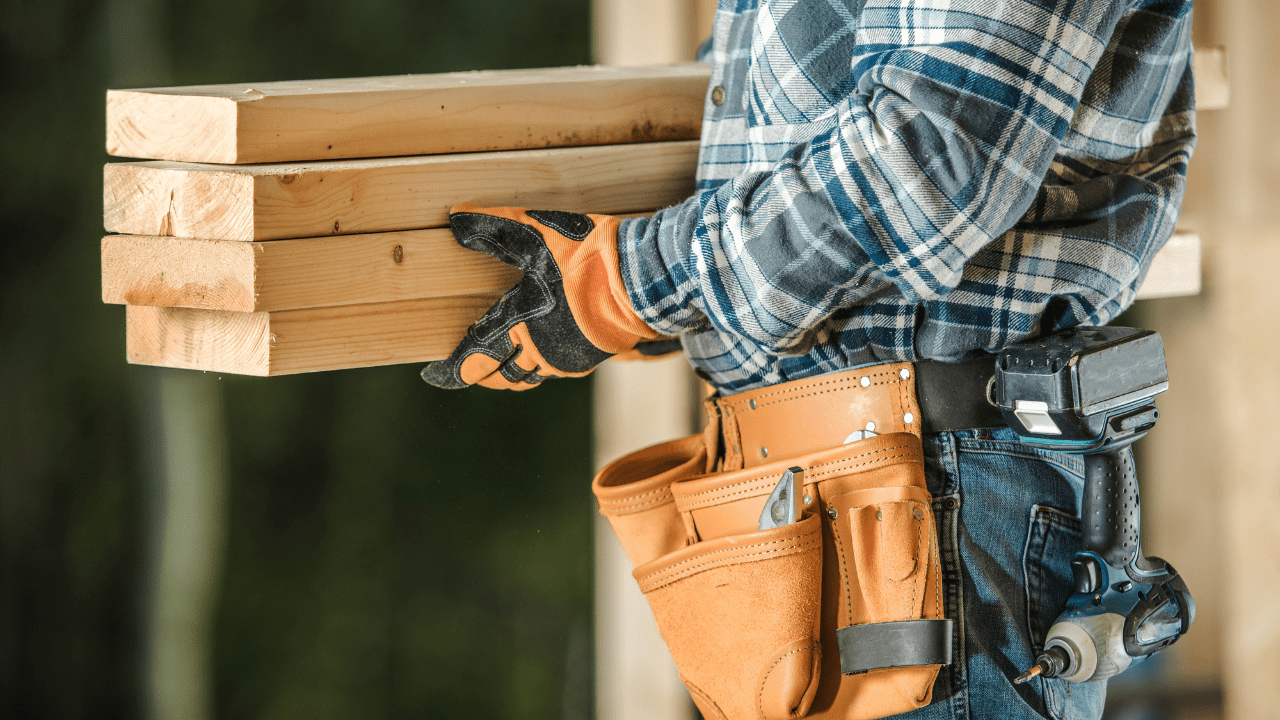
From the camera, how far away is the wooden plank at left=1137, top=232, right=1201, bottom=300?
1786mm

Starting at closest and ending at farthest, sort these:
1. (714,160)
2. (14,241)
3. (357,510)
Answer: (714,160) < (14,241) < (357,510)

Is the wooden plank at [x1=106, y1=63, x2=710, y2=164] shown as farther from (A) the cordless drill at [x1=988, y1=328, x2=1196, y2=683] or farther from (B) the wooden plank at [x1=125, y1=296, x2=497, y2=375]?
(A) the cordless drill at [x1=988, y1=328, x2=1196, y2=683]

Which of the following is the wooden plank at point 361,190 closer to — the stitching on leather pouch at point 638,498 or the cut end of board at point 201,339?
the cut end of board at point 201,339

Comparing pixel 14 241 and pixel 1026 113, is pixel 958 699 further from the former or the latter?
Result: pixel 14 241

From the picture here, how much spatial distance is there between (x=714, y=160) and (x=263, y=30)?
3.67 feet

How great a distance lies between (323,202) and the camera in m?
1.10

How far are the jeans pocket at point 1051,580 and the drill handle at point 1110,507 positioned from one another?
23mm

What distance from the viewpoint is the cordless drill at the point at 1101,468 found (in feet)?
3.36

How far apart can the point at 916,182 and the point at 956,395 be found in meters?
0.28

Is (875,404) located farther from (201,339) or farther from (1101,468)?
(201,339)

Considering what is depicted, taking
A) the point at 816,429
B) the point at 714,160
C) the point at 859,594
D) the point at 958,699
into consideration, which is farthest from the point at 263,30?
the point at 958,699

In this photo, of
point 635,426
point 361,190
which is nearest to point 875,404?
point 361,190

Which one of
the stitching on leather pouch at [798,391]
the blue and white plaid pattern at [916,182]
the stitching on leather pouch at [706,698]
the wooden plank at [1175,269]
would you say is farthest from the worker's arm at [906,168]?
the wooden plank at [1175,269]

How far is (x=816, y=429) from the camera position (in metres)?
1.14
